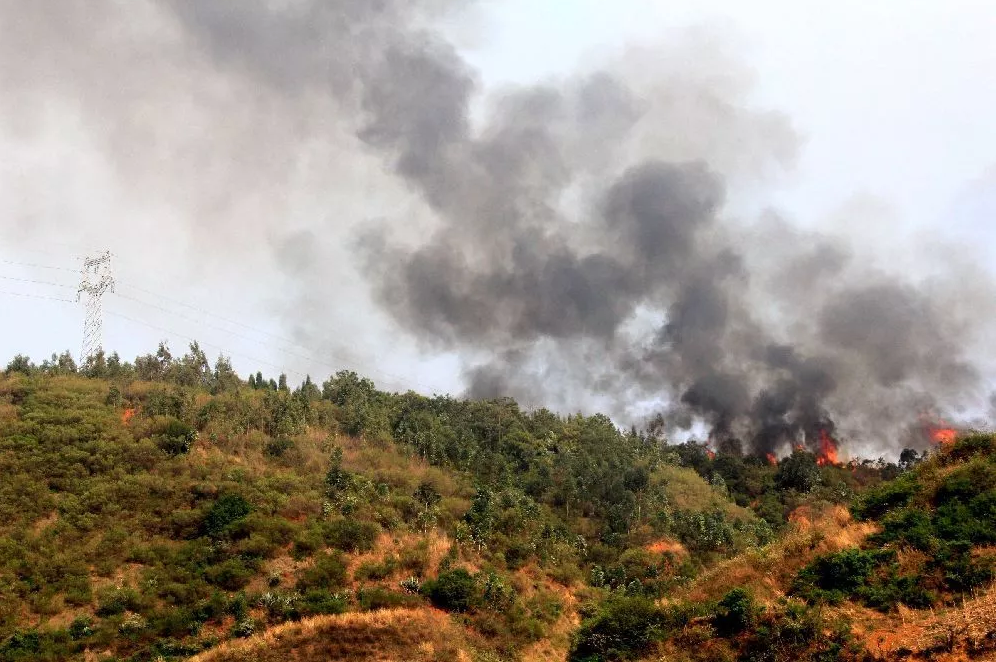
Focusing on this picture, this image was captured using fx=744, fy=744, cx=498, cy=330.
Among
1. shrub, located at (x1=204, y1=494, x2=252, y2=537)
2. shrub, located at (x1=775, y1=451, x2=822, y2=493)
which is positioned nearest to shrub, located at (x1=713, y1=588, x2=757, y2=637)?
shrub, located at (x1=204, y1=494, x2=252, y2=537)

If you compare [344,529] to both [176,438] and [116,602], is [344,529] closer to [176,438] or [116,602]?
[116,602]

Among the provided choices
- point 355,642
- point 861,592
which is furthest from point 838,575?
point 355,642

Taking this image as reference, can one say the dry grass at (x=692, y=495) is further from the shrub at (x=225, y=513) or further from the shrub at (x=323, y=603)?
the shrub at (x=225, y=513)

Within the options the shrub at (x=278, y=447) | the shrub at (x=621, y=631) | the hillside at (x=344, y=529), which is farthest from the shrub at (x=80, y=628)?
the shrub at (x=621, y=631)

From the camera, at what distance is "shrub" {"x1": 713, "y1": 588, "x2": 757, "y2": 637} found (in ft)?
77.9

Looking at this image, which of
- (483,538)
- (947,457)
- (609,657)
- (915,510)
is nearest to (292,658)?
(609,657)

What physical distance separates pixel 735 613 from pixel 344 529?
2902 centimetres

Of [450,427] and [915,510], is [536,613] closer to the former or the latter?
[915,510]

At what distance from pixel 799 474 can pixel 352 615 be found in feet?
208

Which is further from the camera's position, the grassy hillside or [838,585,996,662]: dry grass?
the grassy hillside

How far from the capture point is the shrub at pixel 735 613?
23.7m

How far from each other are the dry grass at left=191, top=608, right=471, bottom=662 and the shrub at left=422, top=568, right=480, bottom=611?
2.51 meters

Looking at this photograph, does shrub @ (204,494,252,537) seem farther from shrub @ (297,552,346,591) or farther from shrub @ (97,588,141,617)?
shrub @ (297,552,346,591)

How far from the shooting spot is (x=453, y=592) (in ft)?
133
